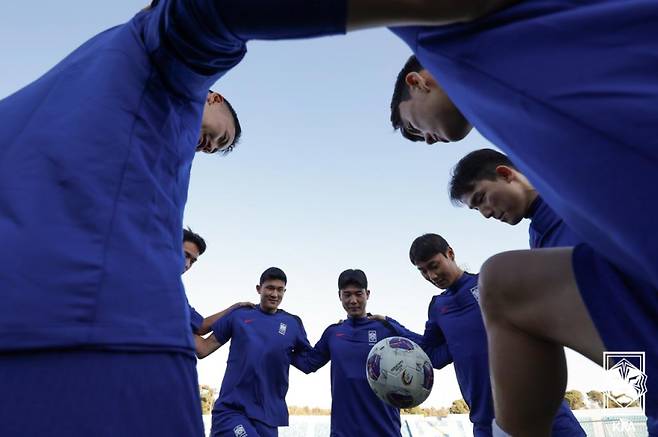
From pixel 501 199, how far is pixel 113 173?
2.91 metres

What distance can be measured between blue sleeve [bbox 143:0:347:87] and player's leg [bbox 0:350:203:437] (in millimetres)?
605

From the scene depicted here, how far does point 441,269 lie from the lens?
17.9ft

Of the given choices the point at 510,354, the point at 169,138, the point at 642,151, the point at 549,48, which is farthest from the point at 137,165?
the point at 510,354

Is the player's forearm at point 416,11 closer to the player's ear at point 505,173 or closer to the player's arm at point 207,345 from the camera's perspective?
the player's ear at point 505,173

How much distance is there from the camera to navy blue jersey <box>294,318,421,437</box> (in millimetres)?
6133

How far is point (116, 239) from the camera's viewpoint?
0.97m

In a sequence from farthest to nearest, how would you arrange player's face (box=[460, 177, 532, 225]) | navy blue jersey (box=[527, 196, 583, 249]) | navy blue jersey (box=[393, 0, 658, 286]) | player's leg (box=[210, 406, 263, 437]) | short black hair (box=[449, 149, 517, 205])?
player's leg (box=[210, 406, 263, 437]), short black hair (box=[449, 149, 517, 205]), player's face (box=[460, 177, 532, 225]), navy blue jersey (box=[527, 196, 583, 249]), navy blue jersey (box=[393, 0, 658, 286])

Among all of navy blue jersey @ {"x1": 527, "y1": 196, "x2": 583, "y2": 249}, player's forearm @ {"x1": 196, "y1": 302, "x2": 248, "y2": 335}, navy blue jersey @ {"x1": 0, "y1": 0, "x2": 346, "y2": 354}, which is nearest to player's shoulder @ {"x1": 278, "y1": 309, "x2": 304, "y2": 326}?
player's forearm @ {"x1": 196, "y1": 302, "x2": 248, "y2": 335}

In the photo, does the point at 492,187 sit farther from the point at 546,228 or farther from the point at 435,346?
the point at 435,346

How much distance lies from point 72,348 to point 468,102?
0.83m

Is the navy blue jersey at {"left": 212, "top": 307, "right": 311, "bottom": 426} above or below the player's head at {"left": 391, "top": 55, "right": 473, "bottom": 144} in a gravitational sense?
below

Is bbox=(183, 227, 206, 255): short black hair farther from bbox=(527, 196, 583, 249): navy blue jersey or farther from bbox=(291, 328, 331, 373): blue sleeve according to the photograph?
bbox=(527, 196, 583, 249): navy blue jersey

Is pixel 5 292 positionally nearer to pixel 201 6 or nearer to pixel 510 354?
pixel 201 6

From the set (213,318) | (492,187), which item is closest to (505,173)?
(492,187)
